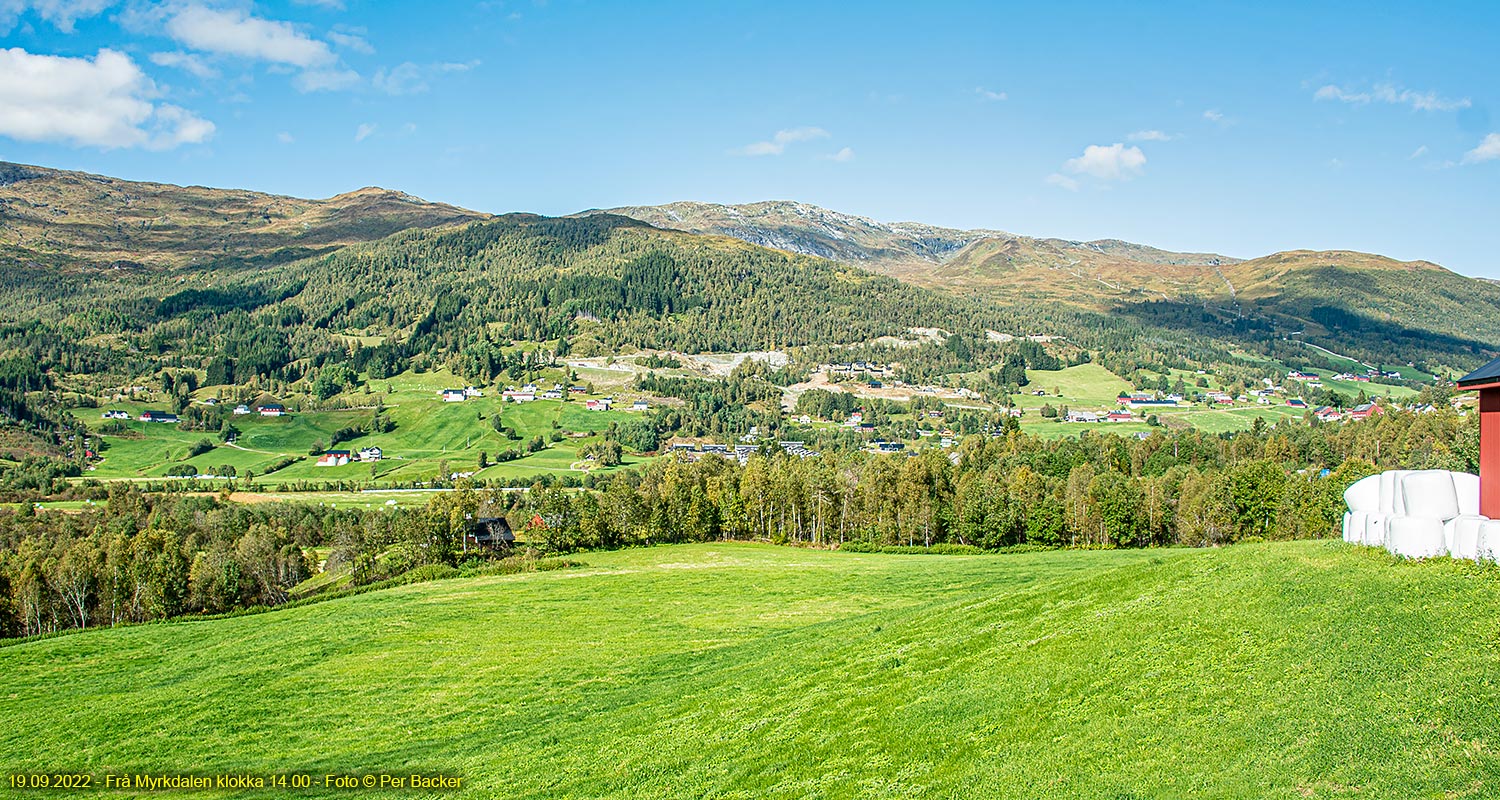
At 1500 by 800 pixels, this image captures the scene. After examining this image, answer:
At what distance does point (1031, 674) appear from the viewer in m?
17.8

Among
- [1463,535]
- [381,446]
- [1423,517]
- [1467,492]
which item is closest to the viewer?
[1463,535]

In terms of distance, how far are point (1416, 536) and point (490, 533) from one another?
86.7 m

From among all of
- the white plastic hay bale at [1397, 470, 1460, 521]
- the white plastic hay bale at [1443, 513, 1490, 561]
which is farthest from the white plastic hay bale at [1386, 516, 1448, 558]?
the white plastic hay bale at [1397, 470, 1460, 521]

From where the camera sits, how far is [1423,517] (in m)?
18.2

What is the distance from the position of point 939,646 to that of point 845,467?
75.6 metres

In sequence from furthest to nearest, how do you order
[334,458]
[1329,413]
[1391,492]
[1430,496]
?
[1329,413] < [334,458] < [1391,492] < [1430,496]

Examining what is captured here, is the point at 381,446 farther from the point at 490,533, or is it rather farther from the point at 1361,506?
the point at 1361,506

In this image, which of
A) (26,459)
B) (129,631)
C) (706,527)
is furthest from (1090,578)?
(26,459)

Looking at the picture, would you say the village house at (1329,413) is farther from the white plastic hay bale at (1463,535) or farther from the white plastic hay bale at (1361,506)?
the white plastic hay bale at (1463,535)

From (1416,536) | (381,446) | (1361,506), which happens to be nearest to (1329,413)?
(1361,506)

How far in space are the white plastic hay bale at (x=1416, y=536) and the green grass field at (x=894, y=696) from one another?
1.89 ft

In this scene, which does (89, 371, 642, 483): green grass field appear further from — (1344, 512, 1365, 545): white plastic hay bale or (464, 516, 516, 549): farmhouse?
(1344, 512, 1365, 545): white plastic hay bale

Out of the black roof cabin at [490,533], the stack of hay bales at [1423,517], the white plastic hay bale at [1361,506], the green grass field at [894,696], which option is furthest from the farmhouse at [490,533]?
the stack of hay bales at [1423,517]

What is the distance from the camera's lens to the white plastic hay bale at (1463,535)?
1678 cm
